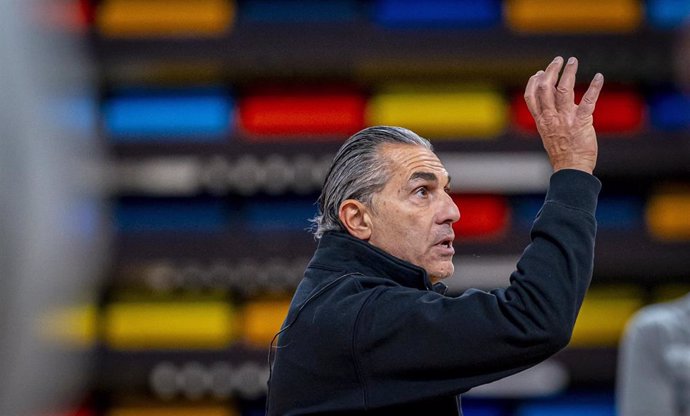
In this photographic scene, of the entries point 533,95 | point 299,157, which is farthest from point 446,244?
point 299,157

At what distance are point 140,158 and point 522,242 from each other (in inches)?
45.0

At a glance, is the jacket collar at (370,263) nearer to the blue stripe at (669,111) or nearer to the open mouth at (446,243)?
the open mouth at (446,243)

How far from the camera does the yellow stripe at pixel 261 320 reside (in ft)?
10.3

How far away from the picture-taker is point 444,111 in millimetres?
3172

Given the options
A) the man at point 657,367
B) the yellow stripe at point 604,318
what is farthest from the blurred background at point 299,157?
the man at point 657,367

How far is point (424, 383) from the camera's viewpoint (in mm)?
1259

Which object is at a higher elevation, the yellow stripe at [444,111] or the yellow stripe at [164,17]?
the yellow stripe at [164,17]

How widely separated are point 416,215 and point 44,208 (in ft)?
5.40

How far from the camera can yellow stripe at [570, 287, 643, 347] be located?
316 cm

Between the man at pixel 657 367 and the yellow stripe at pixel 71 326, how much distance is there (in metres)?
1.48

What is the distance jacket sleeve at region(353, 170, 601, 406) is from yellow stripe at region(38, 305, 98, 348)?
5.73 feet

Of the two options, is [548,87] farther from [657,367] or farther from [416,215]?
[657,367]

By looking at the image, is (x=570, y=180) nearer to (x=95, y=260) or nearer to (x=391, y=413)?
(x=391, y=413)

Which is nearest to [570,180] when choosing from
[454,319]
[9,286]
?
[454,319]
